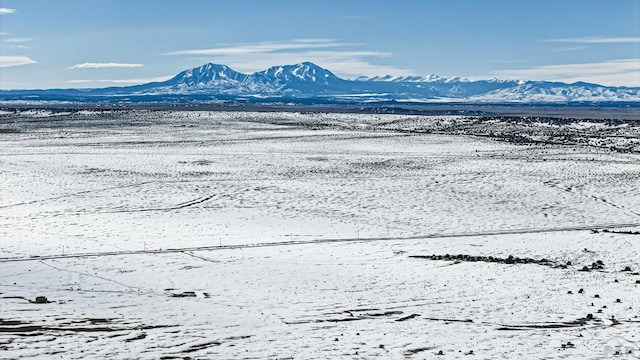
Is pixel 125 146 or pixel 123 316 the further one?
pixel 125 146

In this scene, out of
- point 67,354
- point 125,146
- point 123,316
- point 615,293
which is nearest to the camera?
point 67,354

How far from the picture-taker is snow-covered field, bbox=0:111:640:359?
1589 centimetres

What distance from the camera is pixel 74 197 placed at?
3675 cm

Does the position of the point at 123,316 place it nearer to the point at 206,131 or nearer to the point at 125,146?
the point at 125,146

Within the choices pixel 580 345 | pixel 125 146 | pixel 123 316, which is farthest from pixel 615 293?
pixel 125 146

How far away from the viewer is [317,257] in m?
24.3

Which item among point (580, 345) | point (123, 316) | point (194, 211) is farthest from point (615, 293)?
point (194, 211)

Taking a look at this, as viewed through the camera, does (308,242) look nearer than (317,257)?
No

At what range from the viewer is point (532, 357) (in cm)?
1479

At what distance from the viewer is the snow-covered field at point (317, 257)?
1589cm

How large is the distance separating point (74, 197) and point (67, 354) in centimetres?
2331

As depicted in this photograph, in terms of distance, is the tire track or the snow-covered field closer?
the snow-covered field

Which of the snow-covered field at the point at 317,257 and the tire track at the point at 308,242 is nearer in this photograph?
the snow-covered field at the point at 317,257

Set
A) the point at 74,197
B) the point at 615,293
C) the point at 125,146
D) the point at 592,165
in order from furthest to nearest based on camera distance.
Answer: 1. the point at 125,146
2. the point at 592,165
3. the point at 74,197
4. the point at 615,293
